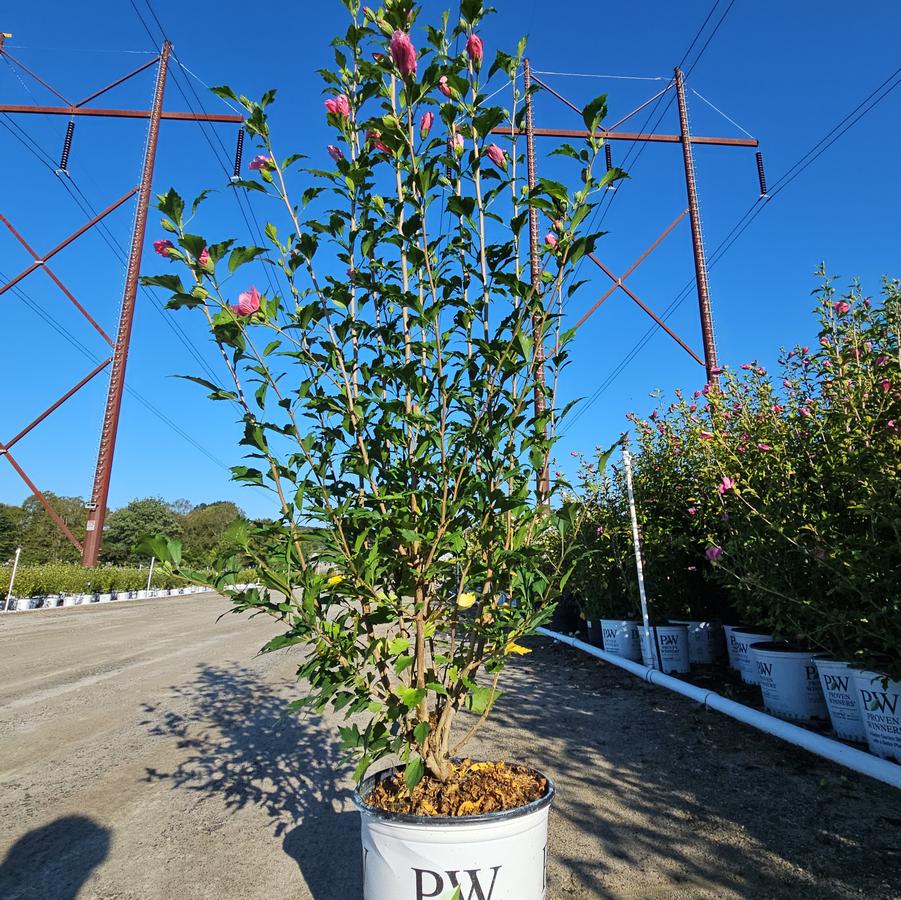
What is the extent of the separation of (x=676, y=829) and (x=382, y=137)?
296 centimetres

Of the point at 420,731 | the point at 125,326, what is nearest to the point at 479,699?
the point at 420,731

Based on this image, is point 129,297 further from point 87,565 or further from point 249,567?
point 249,567

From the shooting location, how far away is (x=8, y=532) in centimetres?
5103

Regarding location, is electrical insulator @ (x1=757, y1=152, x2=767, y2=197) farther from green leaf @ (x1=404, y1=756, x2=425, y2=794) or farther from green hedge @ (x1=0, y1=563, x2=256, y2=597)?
green hedge @ (x1=0, y1=563, x2=256, y2=597)

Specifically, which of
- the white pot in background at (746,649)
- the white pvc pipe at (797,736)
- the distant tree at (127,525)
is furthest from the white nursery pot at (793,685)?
the distant tree at (127,525)

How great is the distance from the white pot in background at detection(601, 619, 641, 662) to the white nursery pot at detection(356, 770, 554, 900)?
4.92 m

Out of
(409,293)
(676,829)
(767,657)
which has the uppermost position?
(409,293)

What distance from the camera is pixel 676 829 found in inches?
99.9

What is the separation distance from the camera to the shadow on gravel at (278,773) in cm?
246

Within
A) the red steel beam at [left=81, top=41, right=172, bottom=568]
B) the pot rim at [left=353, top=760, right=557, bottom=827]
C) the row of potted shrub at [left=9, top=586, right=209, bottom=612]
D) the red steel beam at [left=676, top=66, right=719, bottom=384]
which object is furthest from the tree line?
the pot rim at [left=353, top=760, right=557, bottom=827]

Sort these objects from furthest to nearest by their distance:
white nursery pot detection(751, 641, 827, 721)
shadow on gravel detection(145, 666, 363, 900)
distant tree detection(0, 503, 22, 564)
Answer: distant tree detection(0, 503, 22, 564) < white nursery pot detection(751, 641, 827, 721) < shadow on gravel detection(145, 666, 363, 900)

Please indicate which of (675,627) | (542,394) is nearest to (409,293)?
(542,394)

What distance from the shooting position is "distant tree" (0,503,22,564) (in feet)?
163

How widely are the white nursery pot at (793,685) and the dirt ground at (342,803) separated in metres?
0.27
